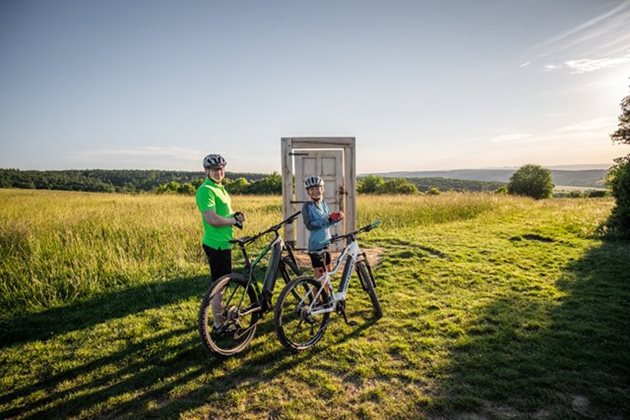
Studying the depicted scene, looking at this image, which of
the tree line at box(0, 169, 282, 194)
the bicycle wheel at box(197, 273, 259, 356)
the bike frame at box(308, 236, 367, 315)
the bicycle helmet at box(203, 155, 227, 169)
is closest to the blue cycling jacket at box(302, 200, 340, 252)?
the bike frame at box(308, 236, 367, 315)

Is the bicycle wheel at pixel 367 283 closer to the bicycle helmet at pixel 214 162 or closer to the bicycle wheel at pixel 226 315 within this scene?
the bicycle wheel at pixel 226 315

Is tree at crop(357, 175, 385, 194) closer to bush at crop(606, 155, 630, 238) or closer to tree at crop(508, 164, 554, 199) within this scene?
tree at crop(508, 164, 554, 199)

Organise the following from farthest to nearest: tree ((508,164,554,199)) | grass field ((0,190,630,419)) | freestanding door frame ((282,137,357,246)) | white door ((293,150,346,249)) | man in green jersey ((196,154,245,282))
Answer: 1. tree ((508,164,554,199))
2. white door ((293,150,346,249))
3. freestanding door frame ((282,137,357,246))
4. man in green jersey ((196,154,245,282))
5. grass field ((0,190,630,419))

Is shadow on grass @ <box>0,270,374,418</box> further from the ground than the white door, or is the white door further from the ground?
the white door

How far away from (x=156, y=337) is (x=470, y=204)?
14.7 meters

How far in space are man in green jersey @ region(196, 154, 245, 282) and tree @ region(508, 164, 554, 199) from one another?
4907cm

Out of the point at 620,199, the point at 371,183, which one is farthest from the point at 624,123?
the point at 371,183

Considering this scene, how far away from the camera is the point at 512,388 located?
9.29 feet

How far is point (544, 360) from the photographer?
3.24 m

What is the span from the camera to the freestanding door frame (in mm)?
6809

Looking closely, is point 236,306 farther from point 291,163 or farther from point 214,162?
point 291,163

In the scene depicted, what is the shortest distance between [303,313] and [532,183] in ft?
165

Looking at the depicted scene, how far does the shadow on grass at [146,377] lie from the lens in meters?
2.79

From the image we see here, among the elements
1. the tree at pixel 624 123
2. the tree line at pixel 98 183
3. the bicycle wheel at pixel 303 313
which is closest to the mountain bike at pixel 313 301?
the bicycle wheel at pixel 303 313
